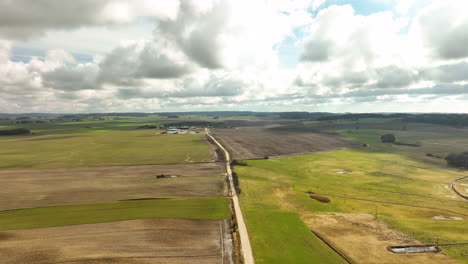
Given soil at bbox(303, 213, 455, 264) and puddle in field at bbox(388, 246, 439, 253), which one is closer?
soil at bbox(303, 213, 455, 264)

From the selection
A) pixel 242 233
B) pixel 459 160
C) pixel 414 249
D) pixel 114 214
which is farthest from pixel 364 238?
pixel 459 160

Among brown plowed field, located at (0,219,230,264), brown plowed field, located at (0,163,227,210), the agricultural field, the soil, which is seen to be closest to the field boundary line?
the soil

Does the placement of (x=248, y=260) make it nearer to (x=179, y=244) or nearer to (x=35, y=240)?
(x=179, y=244)

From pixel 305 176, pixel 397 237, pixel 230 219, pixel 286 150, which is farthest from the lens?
pixel 286 150

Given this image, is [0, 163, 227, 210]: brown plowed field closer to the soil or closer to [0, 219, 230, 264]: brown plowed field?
[0, 219, 230, 264]: brown plowed field

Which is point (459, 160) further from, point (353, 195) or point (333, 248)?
point (333, 248)

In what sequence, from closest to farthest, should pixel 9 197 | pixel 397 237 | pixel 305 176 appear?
pixel 397 237 < pixel 9 197 < pixel 305 176

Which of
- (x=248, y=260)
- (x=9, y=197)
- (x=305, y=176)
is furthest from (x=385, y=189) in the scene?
(x=9, y=197)
